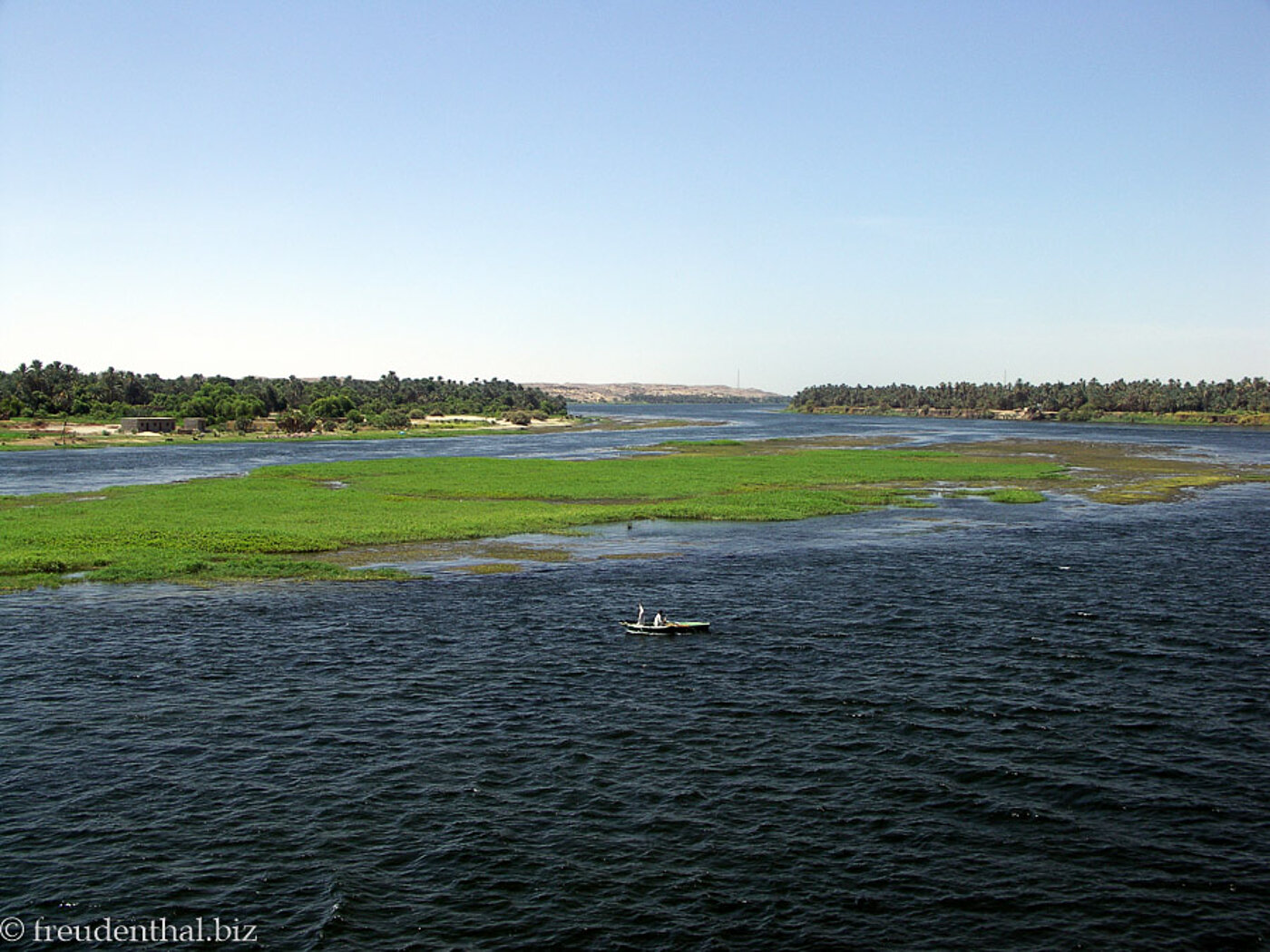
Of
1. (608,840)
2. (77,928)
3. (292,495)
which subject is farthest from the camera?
(292,495)

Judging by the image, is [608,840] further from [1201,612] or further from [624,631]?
[1201,612]

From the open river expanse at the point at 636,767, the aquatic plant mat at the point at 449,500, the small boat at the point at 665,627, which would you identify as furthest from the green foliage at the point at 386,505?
the small boat at the point at 665,627

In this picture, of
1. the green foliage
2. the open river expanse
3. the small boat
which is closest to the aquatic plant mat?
the green foliage

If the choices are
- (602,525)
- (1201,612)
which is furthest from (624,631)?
(602,525)

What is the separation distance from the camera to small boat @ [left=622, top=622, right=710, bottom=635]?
4362 cm

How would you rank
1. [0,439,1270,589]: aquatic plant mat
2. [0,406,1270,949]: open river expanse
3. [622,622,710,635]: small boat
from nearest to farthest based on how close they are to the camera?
[0,406,1270,949]: open river expanse < [622,622,710,635]: small boat < [0,439,1270,589]: aquatic plant mat

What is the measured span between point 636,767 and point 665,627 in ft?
47.9

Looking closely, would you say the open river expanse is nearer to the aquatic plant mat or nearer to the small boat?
the small boat

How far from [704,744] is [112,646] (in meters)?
27.2

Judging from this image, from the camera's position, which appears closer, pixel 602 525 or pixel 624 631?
pixel 624 631

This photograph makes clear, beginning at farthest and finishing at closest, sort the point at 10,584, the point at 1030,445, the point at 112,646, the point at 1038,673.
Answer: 1. the point at 1030,445
2. the point at 10,584
3. the point at 112,646
4. the point at 1038,673

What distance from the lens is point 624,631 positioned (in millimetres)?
44594

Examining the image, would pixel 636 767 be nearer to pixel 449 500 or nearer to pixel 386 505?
pixel 386 505

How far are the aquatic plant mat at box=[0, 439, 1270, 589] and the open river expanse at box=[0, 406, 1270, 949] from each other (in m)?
9.48
